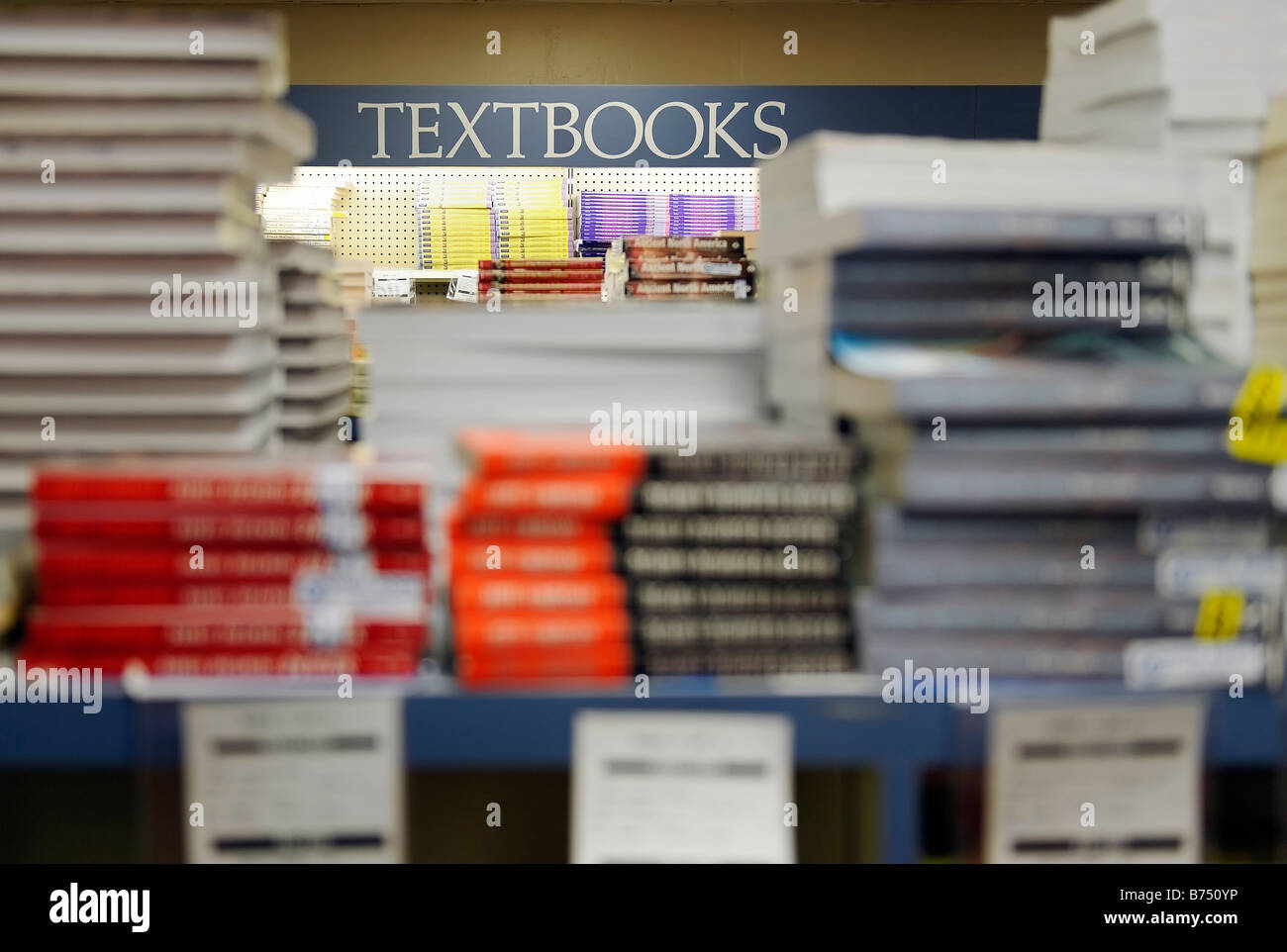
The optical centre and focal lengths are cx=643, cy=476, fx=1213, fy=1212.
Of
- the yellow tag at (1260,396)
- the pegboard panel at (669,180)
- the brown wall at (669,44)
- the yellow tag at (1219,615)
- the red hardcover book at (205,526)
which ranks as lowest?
the yellow tag at (1219,615)

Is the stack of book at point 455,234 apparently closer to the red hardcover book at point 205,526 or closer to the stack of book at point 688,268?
the stack of book at point 688,268

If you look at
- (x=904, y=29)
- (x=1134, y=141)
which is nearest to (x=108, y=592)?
(x=1134, y=141)

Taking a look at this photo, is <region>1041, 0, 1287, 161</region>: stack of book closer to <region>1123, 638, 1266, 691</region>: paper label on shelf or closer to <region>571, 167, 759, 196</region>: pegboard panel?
<region>1123, 638, 1266, 691</region>: paper label on shelf

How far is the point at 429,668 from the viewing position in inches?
47.1

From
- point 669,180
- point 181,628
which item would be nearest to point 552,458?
point 181,628

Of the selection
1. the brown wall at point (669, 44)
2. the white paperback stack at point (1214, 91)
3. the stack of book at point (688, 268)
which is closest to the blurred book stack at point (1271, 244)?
the white paperback stack at point (1214, 91)

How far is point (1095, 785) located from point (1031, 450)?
1.07 feet

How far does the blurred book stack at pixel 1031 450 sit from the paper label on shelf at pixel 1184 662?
1 centimetres

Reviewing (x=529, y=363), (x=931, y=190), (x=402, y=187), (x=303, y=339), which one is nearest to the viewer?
(x=931, y=190)

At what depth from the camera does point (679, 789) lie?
115 cm

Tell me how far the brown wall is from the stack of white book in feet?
20.4

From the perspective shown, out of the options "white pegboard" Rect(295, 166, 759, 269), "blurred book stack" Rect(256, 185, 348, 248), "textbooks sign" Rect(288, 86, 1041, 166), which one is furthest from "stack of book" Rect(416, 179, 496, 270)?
"blurred book stack" Rect(256, 185, 348, 248)

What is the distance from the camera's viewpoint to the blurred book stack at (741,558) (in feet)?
3.76

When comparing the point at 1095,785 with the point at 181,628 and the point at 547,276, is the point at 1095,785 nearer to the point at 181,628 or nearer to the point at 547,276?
the point at 181,628
